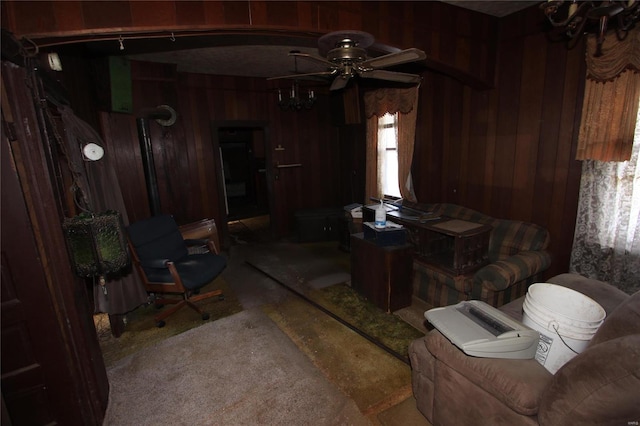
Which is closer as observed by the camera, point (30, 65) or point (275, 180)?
point (30, 65)

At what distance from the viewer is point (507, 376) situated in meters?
1.35

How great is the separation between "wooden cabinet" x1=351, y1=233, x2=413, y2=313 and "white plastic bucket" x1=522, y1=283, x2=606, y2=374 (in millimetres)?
1342

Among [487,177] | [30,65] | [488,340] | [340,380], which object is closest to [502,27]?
[487,177]

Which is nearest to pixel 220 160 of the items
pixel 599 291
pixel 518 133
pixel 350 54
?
pixel 350 54

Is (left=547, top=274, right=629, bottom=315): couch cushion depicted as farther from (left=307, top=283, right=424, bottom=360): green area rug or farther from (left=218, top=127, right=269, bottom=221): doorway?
(left=218, top=127, right=269, bottom=221): doorway

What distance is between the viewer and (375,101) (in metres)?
4.48

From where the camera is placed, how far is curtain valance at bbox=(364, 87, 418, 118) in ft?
12.9

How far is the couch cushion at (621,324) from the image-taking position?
126 cm

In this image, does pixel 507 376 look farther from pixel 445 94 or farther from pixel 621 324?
pixel 445 94

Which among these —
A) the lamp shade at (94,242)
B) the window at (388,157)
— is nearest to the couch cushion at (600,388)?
the lamp shade at (94,242)

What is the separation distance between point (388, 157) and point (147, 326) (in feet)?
12.2

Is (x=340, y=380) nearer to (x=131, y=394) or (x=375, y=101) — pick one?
A: (x=131, y=394)

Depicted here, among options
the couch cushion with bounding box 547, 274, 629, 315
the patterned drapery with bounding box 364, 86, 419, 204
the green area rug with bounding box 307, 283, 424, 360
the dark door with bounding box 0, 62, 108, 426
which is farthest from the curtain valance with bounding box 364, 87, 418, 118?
the dark door with bounding box 0, 62, 108, 426

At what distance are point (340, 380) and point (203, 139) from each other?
4030 mm
